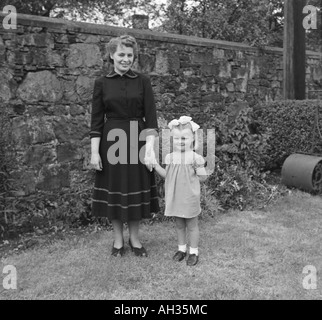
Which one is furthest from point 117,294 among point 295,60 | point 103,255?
point 295,60

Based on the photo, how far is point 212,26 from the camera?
8250 mm

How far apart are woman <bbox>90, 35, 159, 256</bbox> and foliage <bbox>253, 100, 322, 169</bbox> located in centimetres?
336

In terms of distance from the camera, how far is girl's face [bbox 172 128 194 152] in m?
3.38

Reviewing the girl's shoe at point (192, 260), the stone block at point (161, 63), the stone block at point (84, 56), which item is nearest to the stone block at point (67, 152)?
the stone block at point (84, 56)

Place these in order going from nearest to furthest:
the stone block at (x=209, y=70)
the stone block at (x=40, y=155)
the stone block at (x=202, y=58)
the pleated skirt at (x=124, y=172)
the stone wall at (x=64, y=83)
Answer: the pleated skirt at (x=124, y=172) → the stone wall at (x=64, y=83) → the stone block at (x=40, y=155) → the stone block at (x=202, y=58) → the stone block at (x=209, y=70)

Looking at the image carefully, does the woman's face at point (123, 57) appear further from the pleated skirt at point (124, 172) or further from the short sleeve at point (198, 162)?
the short sleeve at point (198, 162)

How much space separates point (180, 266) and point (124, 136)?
3.87 feet

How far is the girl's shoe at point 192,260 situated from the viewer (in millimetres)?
3396

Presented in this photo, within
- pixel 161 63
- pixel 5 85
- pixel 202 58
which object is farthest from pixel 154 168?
pixel 202 58

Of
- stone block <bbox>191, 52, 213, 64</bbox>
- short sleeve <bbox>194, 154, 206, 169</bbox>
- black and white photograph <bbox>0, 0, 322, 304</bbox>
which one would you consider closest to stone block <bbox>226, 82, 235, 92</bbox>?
black and white photograph <bbox>0, 0, 322, 304</bbox>

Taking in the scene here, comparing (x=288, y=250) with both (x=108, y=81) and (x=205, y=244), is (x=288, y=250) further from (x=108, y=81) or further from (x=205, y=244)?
(x=108, y=81)

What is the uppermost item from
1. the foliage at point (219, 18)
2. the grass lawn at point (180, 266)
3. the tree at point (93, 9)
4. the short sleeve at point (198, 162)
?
the tree at point (93, 9)

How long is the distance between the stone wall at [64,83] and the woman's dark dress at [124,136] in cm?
137

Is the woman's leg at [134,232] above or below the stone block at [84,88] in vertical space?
below
